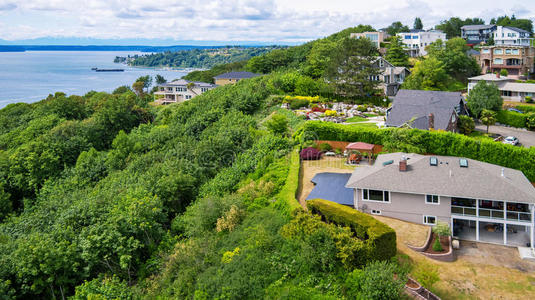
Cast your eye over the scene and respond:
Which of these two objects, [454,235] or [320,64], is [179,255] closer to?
[454,235]

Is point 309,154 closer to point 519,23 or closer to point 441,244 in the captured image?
point 441,244

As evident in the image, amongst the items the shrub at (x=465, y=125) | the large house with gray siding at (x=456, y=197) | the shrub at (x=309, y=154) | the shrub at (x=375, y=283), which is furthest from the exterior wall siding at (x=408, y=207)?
the shrub at (x=465, y=125)

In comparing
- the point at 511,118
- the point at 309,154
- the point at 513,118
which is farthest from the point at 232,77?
the point at 309,154

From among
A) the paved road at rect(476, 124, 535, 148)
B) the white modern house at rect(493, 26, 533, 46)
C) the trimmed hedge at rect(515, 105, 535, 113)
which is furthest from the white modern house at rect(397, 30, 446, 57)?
the paved road at rect(476, 124, 535, 148)

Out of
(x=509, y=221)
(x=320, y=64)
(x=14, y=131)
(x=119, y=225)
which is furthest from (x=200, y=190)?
(x=14, y=131)

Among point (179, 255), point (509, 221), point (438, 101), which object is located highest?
point (438, 101)

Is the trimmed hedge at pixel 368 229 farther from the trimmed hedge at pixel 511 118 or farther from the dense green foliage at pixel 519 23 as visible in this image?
the dense green foliage at pixel 519 23
